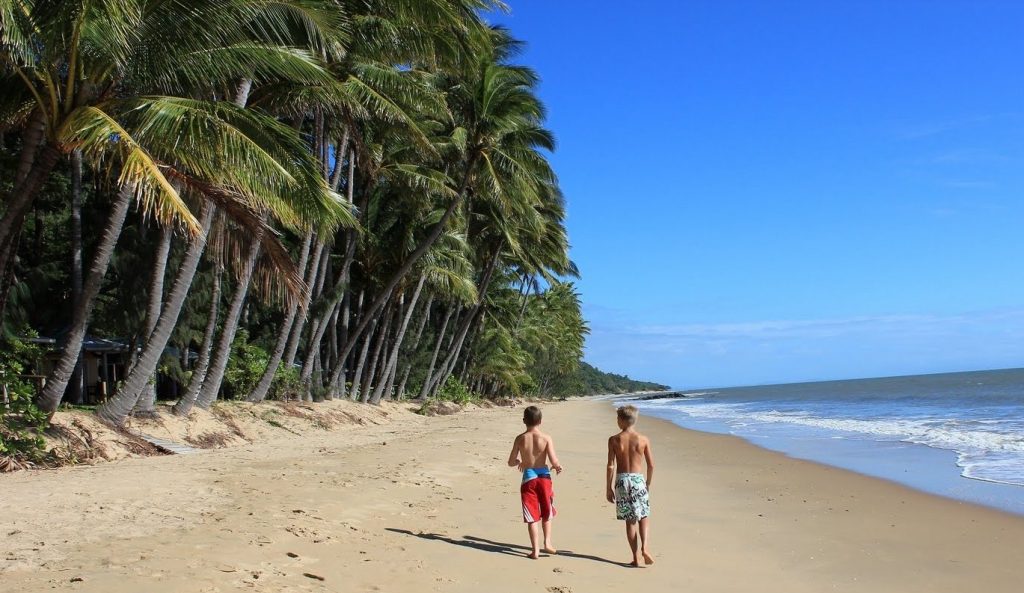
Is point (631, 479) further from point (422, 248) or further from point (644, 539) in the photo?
point (422, 248)

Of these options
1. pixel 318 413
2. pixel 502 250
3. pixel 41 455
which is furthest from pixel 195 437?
pixel 502 250

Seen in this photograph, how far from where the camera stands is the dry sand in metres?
4.89

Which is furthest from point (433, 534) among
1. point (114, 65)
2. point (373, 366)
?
point (373, 366)

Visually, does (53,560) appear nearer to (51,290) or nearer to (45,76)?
(45,76)

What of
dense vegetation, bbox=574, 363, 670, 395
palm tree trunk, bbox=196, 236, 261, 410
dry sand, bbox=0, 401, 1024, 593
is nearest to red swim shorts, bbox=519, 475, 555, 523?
dry sand, bbox=0, 401, 1024, 593

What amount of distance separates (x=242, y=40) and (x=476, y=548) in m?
5.92

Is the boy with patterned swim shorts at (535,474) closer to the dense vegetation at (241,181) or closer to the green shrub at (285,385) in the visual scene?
the dense vegetation at (241,181)

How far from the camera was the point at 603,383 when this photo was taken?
15788 centimetres

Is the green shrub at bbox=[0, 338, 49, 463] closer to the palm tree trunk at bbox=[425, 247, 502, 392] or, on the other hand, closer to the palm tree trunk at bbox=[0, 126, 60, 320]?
the palm tree trunk at bbox=[0, 126, 60, 320]

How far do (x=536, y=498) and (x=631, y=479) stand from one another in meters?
0.74

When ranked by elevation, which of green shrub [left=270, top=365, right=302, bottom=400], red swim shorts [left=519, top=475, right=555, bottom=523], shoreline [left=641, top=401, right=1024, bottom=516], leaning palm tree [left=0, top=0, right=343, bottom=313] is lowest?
shoreline [left=641, top=401, right=1024, bottom=516]

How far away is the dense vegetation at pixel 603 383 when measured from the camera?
134750 millimetres

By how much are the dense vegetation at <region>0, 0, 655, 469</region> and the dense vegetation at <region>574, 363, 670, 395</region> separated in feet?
298

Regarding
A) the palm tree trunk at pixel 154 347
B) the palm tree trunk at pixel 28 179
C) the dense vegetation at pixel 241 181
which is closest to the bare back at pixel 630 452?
the dense vegetation at pixel 241 181
